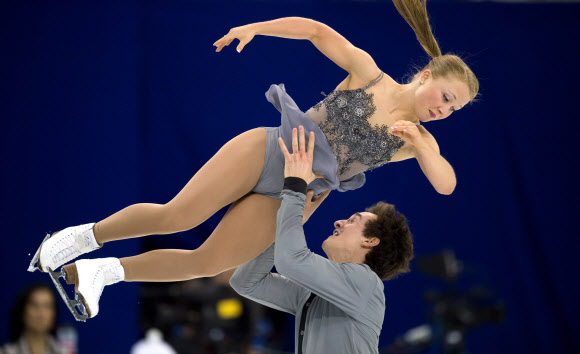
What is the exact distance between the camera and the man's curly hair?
277cm

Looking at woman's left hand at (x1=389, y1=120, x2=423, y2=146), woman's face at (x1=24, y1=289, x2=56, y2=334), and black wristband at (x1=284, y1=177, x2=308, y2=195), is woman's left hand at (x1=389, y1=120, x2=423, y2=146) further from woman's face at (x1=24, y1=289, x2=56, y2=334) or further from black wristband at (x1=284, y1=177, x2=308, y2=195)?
woman's face at (x1=24, y1=289, x2=56, y2=334)

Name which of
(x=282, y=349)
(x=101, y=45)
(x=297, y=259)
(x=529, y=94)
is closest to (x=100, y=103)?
(x=101, y=45)

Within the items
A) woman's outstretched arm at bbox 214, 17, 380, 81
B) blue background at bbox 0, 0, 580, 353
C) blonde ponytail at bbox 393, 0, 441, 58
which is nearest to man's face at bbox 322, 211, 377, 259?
Result: woman's outstretched arm at bbox 214, 17, 380, 81

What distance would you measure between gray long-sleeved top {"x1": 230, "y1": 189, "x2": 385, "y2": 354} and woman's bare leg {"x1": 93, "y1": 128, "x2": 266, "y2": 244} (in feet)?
0.71

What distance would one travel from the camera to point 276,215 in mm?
2664

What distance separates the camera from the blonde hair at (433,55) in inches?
103

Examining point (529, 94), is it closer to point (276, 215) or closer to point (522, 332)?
point (522, 332)

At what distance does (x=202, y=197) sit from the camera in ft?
8.21

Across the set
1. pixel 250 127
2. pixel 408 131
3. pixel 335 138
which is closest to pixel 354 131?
pixel 335 138

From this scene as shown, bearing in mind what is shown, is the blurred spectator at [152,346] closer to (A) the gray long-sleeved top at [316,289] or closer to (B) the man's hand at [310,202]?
(A) the gray long-sleeved top at [316,289]

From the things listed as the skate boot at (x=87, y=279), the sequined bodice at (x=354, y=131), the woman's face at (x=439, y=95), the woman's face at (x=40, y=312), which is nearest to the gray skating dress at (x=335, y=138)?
the sequined bodice at (x=354, y=131)

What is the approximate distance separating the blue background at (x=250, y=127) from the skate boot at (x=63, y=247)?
5.00ft

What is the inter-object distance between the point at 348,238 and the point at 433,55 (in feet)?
2.79

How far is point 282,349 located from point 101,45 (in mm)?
2469
